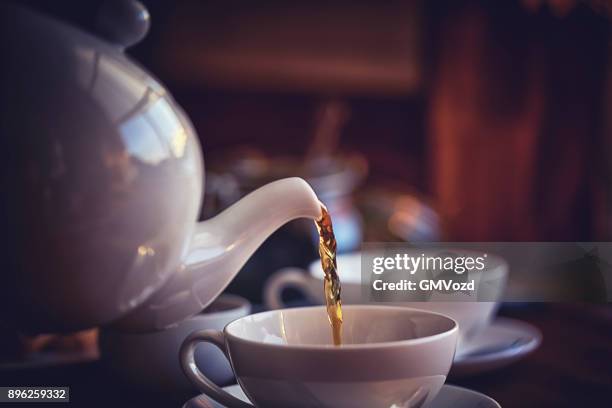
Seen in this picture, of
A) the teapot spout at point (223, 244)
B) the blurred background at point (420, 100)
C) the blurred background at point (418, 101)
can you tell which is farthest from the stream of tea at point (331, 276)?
the blurred background at point (420, 100)

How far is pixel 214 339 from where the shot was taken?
1.39 feet

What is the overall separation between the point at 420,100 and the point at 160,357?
3.14 meters

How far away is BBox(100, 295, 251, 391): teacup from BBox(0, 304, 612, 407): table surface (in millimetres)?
12

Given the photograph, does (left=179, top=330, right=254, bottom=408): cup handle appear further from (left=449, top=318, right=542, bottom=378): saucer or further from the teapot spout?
(left=449, top=318, right=542, bottom=378): saucer

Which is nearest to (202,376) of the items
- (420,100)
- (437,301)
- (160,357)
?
(160,357)

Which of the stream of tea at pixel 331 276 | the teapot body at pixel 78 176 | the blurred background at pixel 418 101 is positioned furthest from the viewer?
the blurred background at pixel 418 101

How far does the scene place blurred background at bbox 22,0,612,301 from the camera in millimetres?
2344

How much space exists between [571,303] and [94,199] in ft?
2.36

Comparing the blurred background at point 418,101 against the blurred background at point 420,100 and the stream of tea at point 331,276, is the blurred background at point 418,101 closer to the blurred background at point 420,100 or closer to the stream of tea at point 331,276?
the blurred background at point 420,100

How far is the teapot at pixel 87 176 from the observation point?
1.09 feet

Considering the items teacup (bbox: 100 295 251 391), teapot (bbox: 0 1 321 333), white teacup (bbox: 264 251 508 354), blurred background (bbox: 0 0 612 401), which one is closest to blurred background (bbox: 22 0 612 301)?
blurred background (bbox: 0 0 612 401)

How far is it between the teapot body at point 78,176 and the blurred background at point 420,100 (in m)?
1.63

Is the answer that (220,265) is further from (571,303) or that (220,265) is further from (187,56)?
(187,56)

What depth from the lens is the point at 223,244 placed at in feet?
1.45
